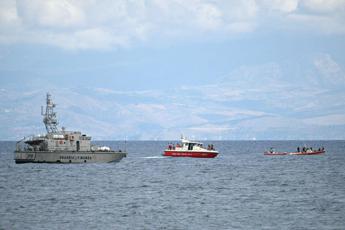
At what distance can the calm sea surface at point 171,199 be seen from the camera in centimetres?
7819

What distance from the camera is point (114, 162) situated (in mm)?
171875

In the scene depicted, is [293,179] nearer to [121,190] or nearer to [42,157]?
[121,190]

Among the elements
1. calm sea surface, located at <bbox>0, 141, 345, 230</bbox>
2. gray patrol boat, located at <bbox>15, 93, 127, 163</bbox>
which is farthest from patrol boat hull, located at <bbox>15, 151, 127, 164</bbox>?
calm sea surface, located at <bbox>0, 141, 345, 230</bbox>

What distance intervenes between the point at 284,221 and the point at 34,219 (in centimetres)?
2473

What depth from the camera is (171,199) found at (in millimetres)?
98562

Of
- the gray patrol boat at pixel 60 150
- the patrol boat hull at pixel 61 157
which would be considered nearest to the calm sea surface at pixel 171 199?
the patrol boat hull at pixel 61 157

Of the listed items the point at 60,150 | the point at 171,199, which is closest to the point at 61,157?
the point at 60,150

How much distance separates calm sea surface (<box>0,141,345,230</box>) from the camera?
257 feet

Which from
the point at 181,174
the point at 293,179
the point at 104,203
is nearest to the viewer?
the point at 104,203

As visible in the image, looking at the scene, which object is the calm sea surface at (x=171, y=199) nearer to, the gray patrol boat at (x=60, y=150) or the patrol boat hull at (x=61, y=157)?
the patrol boat hull at (x=61, y=157)

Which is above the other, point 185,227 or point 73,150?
Answer: point 73,150

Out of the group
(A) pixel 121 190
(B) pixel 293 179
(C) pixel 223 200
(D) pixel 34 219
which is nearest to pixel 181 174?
(B) pixel 293 179

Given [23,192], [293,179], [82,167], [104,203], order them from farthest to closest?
[82,167], [293,179], [23,192], [104,203]

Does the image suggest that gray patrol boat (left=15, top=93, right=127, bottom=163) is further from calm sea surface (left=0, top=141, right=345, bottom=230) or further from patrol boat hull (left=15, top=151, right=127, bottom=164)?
calm sea surface (left=0, top=141, right=345, bottom=230)
